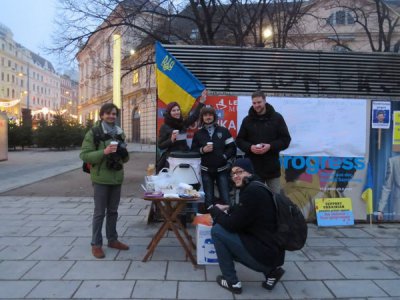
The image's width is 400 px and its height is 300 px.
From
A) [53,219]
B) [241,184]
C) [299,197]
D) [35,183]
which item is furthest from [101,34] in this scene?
[241,184]

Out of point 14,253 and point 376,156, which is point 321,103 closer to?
point 376,156

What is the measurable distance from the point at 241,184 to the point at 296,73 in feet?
11.4

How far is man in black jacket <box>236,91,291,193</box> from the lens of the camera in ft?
17.1

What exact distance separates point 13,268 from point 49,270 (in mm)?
417

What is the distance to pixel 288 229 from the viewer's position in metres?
3.62

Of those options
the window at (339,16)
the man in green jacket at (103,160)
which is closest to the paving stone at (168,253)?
the man in green jacket at (103,160)

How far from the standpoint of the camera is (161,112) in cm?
621

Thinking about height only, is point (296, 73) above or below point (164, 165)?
above

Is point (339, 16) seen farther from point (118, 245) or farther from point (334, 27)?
point (118, 245)

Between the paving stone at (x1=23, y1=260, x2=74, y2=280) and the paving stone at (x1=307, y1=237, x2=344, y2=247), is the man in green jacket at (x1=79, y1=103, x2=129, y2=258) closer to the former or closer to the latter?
the paving stone at (x1=23, y1=260, x2=74, y2=280)

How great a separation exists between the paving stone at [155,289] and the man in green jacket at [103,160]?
99 cm

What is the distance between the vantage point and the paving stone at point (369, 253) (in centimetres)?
494

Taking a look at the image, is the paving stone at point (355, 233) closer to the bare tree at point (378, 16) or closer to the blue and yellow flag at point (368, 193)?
the blue and yellow flag at point (368, 193)

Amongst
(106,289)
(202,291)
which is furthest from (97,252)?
(202,291)
